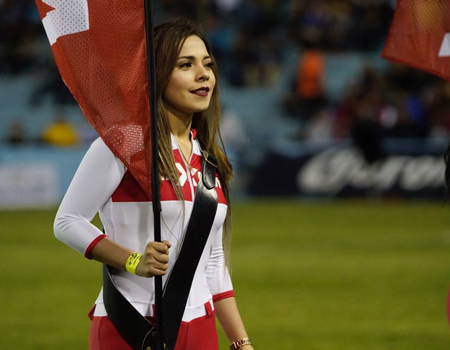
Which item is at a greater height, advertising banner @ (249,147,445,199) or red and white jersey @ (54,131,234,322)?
red and white jersey @ (54,131,234,322)

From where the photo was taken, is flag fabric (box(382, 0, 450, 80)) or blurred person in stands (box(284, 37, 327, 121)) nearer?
flag fabric (box(382, 0, 450, 80))

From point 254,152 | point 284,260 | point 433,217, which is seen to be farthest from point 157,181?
point 254,152

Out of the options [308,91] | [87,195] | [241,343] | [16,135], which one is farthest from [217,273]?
[308,91]

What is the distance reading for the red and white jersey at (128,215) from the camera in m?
3.37

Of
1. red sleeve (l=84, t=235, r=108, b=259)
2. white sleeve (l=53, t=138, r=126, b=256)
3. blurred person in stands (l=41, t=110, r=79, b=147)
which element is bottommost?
blurred person in stands (l=41, t=110, r=79, b=147)

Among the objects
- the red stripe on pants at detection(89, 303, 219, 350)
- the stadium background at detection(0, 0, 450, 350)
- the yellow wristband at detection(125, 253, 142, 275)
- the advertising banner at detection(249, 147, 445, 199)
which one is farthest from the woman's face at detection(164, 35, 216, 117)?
the advertising banner at detection(249, 147, 445, 199)

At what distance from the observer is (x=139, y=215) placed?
11.4 ft

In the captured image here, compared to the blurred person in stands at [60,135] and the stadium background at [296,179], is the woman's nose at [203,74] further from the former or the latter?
the blurred person in stands at [60,135]

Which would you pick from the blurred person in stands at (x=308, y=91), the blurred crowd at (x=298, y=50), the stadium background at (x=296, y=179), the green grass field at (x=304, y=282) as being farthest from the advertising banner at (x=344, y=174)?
the blurred person in stands at (x=308, y=91)

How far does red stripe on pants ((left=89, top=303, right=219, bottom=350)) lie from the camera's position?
3.47 meters

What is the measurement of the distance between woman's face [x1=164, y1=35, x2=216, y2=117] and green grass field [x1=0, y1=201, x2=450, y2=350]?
4.13m

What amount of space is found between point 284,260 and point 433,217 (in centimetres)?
541

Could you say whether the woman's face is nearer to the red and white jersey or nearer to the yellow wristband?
the red and white jersey

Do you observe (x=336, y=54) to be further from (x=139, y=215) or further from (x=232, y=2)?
(x=139, y=215)
